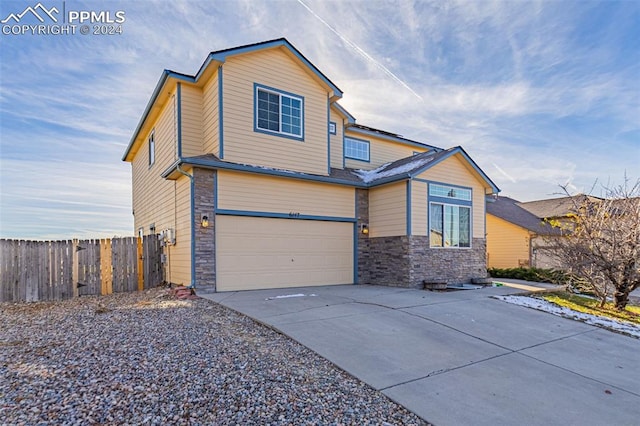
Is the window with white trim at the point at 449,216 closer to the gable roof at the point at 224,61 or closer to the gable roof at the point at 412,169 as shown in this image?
the gable roof at the point at 412,169

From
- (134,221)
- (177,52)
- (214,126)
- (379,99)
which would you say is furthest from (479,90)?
(134,221)

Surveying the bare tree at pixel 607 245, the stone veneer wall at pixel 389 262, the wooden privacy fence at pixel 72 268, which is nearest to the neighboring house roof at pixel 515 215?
the bare tree at pixel 607 245

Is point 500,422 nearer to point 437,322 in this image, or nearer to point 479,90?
point 437,322

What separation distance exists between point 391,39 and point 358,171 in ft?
15.8

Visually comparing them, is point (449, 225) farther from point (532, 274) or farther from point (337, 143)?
point (532, 274)

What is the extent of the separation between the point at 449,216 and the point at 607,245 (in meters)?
4.28

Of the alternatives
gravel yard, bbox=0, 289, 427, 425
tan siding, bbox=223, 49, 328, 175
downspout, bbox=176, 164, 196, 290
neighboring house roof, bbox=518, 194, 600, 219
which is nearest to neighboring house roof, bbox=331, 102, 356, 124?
tan siding, bbox=223, 49, 328, 175

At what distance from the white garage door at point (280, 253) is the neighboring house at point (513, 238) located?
13.0 meters

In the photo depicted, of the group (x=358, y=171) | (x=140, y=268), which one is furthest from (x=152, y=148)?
(x=358, y=171)

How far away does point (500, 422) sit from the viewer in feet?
10.2

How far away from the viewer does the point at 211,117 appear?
32.7ft

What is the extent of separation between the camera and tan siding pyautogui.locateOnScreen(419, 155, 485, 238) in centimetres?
1145

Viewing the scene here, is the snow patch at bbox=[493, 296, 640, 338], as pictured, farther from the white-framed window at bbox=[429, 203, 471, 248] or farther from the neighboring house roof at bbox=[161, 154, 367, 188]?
the neighboring house roof at bbox=[161, 154, 367, 188]

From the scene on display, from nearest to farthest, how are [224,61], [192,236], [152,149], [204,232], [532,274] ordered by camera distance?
→ [192,236] → [204,232] → [224,61] → [152,149] → [532,274]
